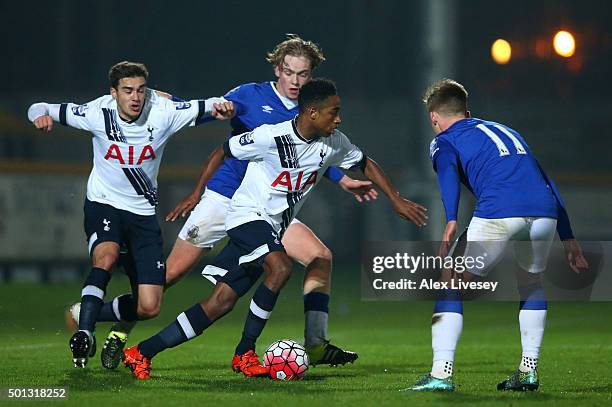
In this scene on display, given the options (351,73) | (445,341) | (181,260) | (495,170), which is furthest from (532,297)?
(351,73)

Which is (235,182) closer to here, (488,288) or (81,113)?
(81,113)

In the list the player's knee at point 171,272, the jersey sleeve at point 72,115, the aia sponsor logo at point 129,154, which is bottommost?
the player's knee at point 171,272

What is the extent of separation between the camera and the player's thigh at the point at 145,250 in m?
8.32

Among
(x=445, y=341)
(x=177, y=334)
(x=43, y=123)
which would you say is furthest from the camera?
(x=43, y=123)

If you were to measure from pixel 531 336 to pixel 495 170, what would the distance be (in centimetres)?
95

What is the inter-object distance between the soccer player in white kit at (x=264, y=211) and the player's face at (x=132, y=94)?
64 centimetres

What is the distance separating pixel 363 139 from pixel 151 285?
18896 millimetres

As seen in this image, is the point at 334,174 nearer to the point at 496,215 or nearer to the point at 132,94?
the point at 132,94

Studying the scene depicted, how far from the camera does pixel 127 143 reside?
819 centimetres

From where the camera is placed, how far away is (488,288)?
49.4 feet

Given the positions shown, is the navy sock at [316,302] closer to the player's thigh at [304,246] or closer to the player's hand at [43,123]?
the player's thigh at [304,246]

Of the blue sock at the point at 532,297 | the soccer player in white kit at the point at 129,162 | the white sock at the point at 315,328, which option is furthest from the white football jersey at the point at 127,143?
the blue sock at the point at 532,297

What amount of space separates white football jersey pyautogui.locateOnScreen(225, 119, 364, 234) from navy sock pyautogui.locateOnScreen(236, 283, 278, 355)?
1.50ft

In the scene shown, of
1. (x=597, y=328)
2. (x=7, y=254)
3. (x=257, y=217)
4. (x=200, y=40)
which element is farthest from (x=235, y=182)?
(x=200, y=40)
